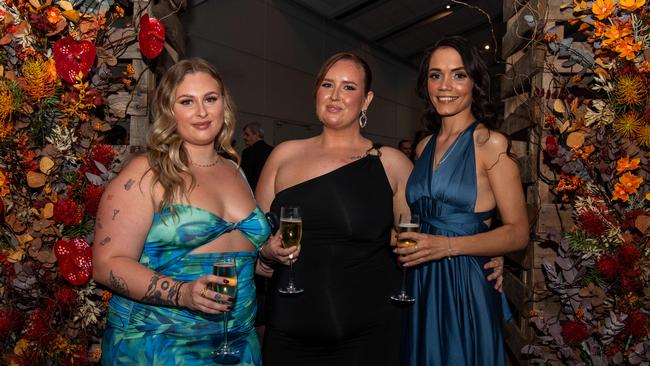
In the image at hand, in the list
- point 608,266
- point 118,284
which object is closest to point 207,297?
point 118,284

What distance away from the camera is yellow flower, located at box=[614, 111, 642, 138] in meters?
2.13

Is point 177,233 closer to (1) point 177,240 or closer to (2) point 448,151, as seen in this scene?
(1) point 177,240

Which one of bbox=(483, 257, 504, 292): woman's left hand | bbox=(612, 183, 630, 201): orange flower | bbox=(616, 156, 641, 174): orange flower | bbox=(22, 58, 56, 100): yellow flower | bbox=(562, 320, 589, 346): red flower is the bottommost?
bbox=(562, 320, 589, 346): red flower

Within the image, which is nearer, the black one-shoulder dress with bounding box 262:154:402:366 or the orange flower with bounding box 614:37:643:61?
the orange flower with bounding box 614:37:643:61

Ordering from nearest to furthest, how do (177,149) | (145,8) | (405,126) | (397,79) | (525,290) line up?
(177,149)
(145,8)
(525,290)
(397,79)
(405,126)

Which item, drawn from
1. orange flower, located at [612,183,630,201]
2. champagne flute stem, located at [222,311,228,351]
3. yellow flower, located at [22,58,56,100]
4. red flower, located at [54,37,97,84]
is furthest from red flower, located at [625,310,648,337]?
yellow flower, located at [22,58,56,100]

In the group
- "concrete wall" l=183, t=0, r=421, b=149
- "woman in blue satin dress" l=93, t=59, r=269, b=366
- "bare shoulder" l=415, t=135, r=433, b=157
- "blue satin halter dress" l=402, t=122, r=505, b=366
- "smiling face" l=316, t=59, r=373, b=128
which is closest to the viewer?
"woman in blue satin dress" l=93, t=59, r=269, b=366

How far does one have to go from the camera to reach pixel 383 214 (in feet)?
7.71

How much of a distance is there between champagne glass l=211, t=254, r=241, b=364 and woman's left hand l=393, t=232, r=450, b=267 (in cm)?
69

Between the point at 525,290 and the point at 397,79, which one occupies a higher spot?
the point at 397,79

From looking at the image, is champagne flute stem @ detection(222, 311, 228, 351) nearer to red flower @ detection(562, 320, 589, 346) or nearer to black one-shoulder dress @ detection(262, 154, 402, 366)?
black one-shoulder dress @ detection(262, 154, 402, 366)

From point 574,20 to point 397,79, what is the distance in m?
11.3

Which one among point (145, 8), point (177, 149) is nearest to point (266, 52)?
point (145, 8)

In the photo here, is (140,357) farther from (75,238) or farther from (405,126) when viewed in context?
(405,126)
